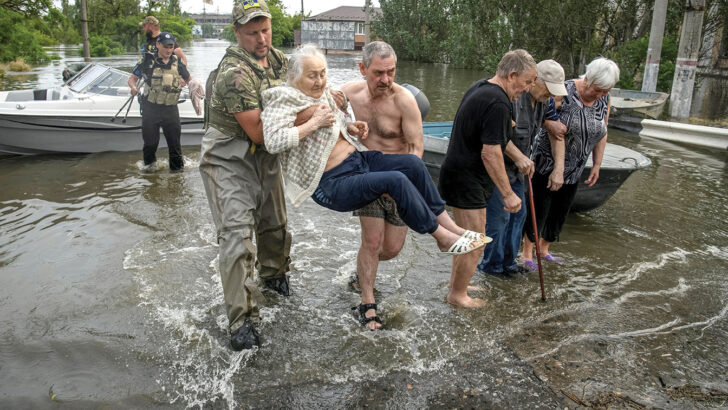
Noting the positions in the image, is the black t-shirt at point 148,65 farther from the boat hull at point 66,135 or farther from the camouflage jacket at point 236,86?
the camouflage jacket at point 236,86

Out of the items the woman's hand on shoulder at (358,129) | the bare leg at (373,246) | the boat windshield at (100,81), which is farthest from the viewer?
the boat windshield at (100,81)

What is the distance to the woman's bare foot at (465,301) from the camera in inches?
173

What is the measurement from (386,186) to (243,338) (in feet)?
4.85

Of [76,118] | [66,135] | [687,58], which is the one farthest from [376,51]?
[687,58]

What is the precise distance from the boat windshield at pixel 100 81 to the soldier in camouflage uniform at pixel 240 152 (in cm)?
791

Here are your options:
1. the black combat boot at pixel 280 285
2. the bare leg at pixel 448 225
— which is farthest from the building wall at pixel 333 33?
the bare leg at pixel 448 225

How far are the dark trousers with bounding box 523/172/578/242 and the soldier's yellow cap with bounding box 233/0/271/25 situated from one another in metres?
2.99

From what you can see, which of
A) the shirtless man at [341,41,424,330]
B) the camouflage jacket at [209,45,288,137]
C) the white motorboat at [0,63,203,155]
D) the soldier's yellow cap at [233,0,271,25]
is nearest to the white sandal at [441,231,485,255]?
the shirtless man at [341,41,424,330]

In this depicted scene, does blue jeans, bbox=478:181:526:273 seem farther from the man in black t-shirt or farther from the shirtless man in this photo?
the shirtless man

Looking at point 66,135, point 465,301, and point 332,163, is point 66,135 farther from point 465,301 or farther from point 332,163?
point 465,301

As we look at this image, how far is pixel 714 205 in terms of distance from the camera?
7.66 m

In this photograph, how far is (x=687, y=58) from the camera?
14344 millimetres

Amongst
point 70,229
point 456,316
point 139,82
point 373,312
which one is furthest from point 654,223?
point 139,82

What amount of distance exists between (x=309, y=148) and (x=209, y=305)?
170cm
